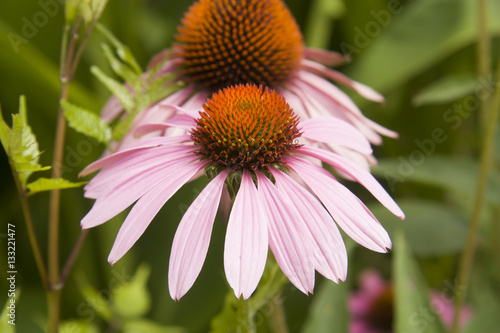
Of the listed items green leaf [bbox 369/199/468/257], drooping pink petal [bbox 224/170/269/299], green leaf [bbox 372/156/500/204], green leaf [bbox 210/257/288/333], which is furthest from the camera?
green leaf [bbox 369/199/468/257]

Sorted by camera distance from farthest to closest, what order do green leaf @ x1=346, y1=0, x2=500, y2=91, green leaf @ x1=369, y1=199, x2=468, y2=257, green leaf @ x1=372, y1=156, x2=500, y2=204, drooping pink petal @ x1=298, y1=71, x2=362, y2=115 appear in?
green leaf @ x1=346, y1=0, x2=500, y2=91 < green leaf @ x1=369, y1=199, x2=468, y2=257 < green leaf @ x1=372, y1=156, x2=500, y2=204 < drooping pink petal @ x1=298, y1=71, x2=362, y2=115

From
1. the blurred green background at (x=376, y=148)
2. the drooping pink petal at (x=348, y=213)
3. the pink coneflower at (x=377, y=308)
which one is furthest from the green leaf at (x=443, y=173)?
the drooping pink petal at (x=348, y=213)

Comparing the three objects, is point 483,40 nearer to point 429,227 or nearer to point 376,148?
point 429,227

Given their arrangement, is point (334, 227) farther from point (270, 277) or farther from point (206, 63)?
point (206, 63)

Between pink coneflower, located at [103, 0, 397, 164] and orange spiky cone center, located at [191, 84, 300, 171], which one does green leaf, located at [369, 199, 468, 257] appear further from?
orange spiky cone center, located at [191, 84, 300, 171]

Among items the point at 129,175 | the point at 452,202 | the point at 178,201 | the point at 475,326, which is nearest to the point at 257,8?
the point at 129,175

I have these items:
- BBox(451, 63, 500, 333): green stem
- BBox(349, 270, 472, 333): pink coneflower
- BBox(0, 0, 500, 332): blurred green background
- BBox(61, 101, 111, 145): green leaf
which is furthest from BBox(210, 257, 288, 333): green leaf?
BBox(349, 270, 472, 333): pink coneflower

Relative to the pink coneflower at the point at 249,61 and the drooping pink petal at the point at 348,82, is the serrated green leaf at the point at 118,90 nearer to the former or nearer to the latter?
the pink coneflower at the point at 249,61
